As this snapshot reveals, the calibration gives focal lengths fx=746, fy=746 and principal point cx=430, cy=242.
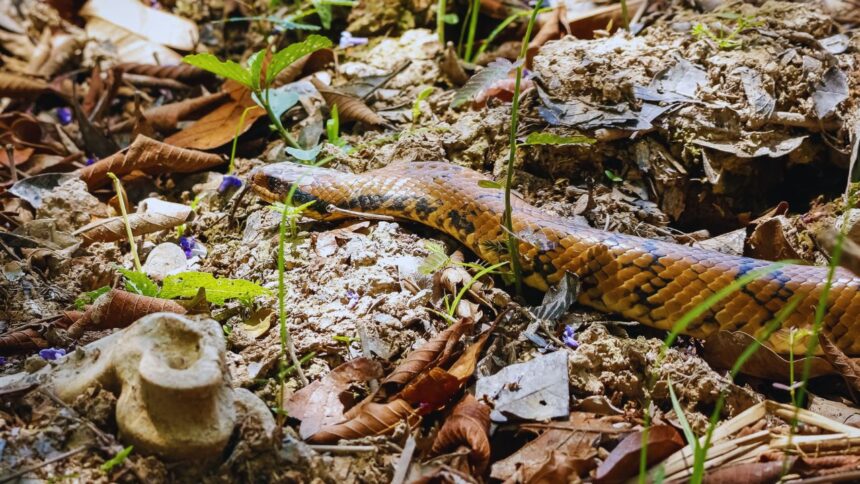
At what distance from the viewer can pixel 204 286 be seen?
339cm

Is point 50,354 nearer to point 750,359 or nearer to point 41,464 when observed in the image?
point 41,464

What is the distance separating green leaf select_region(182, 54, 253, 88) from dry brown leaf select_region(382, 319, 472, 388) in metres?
1.96

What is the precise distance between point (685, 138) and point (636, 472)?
2.22 meters

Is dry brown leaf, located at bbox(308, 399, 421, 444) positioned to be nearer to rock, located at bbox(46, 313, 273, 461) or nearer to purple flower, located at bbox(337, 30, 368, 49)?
rock, located at bbox(46, 313, 273, 461)

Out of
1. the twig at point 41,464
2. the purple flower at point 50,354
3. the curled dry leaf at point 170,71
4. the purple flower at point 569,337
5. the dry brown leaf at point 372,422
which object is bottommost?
the dry brown leaf at point 372,422

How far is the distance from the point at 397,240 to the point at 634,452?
182 cm

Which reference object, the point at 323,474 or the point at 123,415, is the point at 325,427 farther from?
the point at 123,415

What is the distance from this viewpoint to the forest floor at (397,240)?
8.52ft

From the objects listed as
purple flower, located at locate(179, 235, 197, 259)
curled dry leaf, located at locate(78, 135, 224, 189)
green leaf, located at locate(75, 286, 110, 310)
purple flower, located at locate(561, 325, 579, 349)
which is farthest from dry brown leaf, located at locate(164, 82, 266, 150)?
purple flower, located at locate(561, 325, 579, 349)

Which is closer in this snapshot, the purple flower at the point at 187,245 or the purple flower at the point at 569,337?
the purple flower at the point at 569,337

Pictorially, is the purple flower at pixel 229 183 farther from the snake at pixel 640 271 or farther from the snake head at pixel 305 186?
the snake at pixel 640 271

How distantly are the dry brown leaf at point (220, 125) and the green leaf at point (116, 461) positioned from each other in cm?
307

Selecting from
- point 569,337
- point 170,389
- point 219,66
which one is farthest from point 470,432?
point 219,66

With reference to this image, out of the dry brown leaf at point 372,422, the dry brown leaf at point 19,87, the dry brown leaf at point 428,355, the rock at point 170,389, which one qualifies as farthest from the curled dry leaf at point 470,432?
the dry brown leaf at point 19,87
